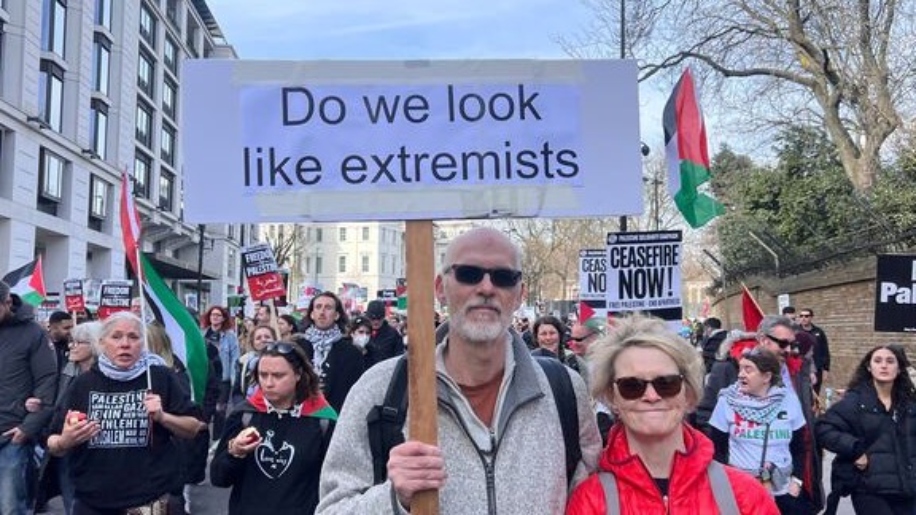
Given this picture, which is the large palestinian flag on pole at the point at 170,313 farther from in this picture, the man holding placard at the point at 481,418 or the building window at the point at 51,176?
the building window at the point at 51,176

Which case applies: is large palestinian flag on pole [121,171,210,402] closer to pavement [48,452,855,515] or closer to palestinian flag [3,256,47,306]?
pavement [48,452,855,515]

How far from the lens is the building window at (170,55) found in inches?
2077

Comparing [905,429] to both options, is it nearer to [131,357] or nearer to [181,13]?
[131,357]

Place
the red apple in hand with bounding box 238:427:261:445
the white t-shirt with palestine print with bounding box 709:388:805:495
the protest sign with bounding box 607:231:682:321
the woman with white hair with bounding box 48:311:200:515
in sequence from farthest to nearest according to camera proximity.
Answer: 1. the protest sign with bounding box 607:231:682:321
2. the white t-shirt with palestine print with bounding box 709:388:805:495
3. the woman with white hair with bounding box 48:311:200:515
4. the red apple in hand with bounding box 238:427:261:445

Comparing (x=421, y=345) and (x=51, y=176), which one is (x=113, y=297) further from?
(x=51, y=176)

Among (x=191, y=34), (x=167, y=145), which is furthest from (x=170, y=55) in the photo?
(x=191, y=34)

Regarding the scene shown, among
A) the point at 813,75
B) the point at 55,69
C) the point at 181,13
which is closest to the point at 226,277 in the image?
the point at 181,13

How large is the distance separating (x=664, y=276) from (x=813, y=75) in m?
15.0

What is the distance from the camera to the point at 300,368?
16.8 feet

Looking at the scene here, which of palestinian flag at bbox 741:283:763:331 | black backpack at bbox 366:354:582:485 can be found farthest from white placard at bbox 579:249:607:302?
black backpack at bbox 366:354:582:485

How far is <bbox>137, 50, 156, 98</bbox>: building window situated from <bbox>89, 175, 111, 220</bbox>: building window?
333 inches

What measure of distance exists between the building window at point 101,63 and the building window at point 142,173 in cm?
643

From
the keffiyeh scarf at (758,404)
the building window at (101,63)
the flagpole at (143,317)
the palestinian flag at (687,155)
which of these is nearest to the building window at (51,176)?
the building window at (101,63)

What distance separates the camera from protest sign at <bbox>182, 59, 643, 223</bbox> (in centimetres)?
263
